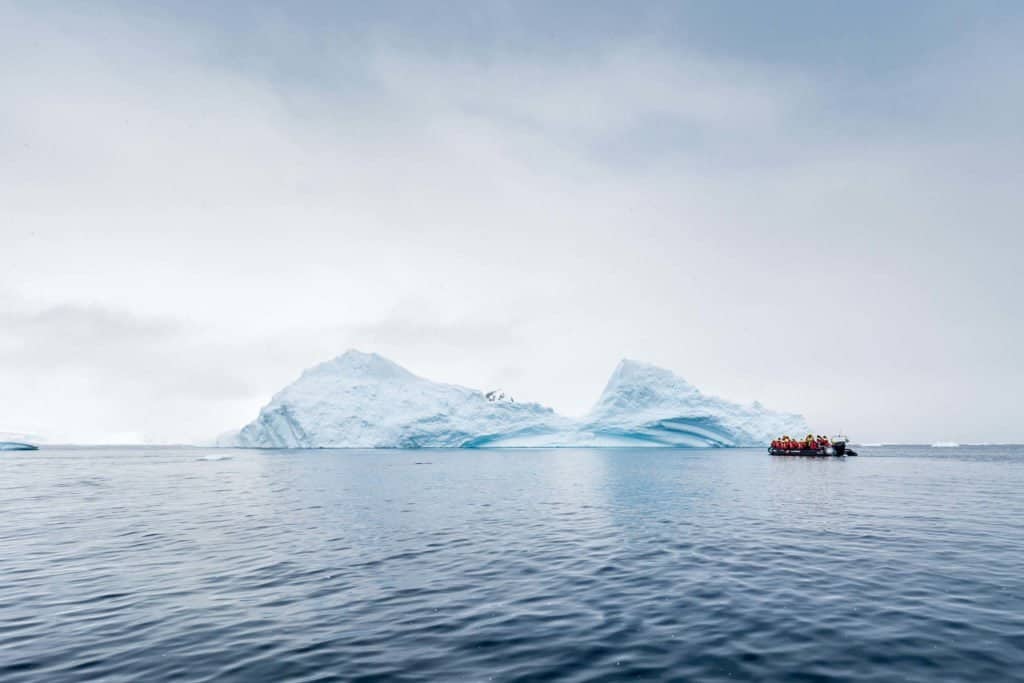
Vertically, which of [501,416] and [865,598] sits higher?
[501,416]

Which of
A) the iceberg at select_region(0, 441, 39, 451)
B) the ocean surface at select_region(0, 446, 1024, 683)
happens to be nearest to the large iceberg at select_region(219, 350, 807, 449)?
the iceberg at select_region(0, 441, 39, 451)

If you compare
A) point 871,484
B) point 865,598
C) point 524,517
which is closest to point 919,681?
point 865,598

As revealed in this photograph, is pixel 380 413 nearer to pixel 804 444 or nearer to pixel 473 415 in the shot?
pixel 473 415

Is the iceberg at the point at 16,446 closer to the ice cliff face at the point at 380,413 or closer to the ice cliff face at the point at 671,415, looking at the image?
the ice cliff face at the point at 380,413

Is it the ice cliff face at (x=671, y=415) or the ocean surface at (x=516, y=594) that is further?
the ice cliff face at (x=671, y=415)

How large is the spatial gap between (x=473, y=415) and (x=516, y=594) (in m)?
120

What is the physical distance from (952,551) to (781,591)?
8559 millimetres

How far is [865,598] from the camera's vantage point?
39.3 ft

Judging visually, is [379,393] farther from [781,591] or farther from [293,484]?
[781,591]

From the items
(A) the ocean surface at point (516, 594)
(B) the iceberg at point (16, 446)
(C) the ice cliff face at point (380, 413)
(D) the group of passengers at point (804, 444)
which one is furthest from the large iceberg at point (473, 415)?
(A) the ocean surface at point (516, 594)

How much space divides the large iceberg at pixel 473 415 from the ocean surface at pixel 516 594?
99052 millimetres

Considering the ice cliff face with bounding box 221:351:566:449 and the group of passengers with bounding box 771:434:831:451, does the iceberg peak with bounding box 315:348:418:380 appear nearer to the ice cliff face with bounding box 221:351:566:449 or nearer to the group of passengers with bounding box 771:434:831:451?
the ice cliff face with bounding box 221:351:566:449

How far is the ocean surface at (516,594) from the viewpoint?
8625 millimetres

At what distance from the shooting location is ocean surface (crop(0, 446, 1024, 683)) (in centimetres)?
862
